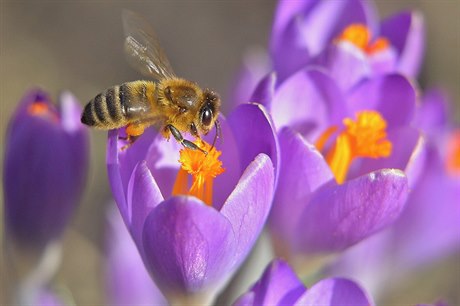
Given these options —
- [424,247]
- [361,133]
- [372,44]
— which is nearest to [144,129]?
[361,133]

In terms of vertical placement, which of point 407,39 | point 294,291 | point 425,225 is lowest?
point 425,225

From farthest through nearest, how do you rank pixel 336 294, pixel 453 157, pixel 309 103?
pixel 453 157, pixel 309 103, pixel 336 294

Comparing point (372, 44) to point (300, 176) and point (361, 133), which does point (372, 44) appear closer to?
point (361, 133)

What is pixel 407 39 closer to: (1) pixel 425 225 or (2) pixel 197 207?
(1) pixel 425 225

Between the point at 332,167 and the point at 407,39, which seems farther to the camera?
the point at 407,39

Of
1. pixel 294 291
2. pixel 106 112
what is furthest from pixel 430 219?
pixel 106 112

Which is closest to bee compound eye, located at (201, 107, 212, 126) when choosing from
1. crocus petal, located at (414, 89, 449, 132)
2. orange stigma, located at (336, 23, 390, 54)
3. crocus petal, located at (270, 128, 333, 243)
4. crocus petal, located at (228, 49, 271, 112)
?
crocus petal, located at (270, 128, 333, 243)

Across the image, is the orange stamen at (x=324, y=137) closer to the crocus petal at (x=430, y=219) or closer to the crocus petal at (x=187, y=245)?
the crocus petal at (x=187, y=245)

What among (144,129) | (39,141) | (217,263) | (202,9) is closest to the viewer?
(217,263)
